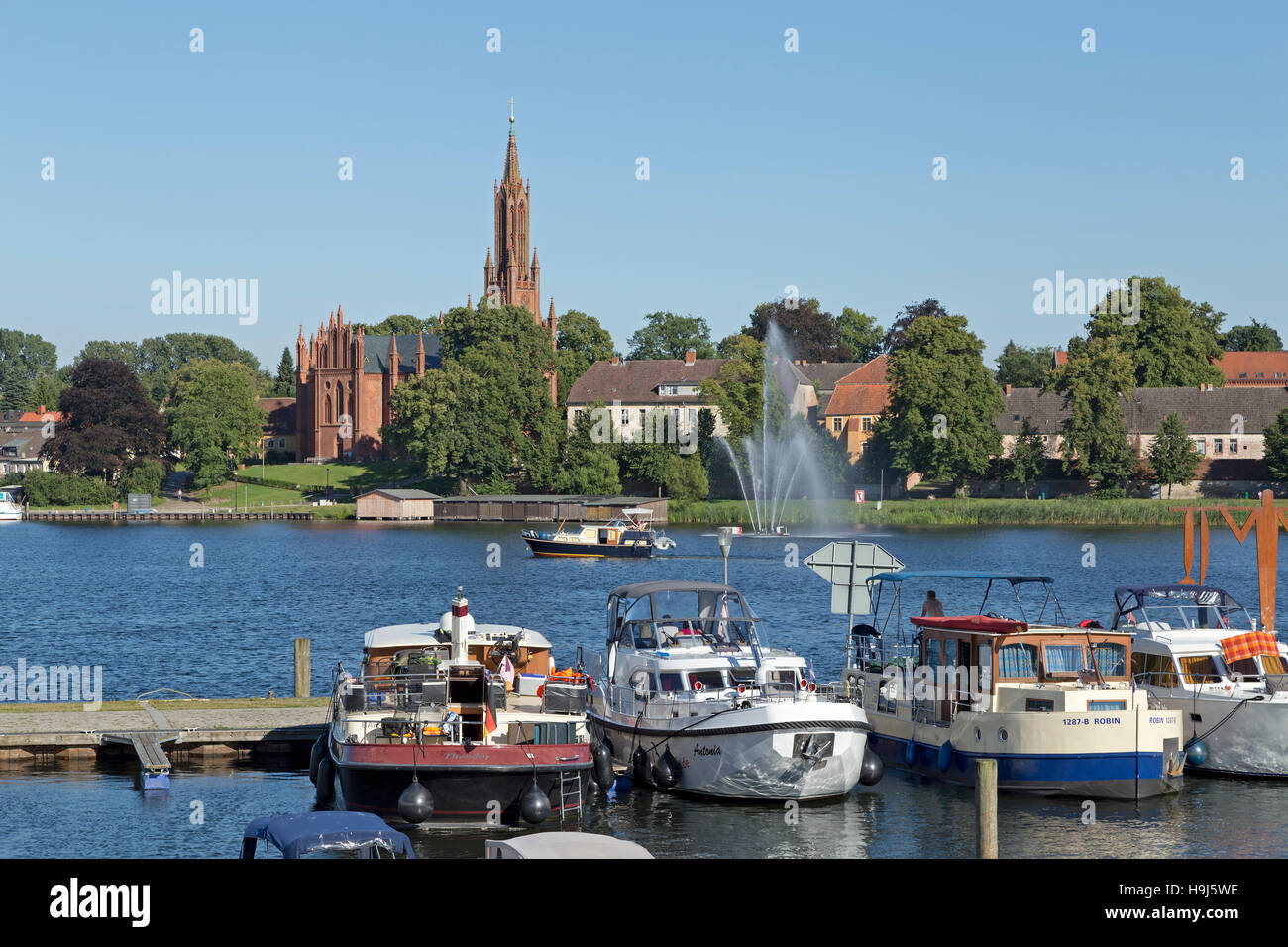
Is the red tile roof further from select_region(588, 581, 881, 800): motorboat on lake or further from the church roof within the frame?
select_region(588, 581, 881, 800): motorboat on lake

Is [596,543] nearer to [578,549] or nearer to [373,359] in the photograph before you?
[578,549]

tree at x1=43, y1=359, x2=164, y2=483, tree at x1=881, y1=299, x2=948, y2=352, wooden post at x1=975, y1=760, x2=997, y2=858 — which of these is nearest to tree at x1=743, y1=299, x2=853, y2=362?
tree at x1=881, y1=299, x2=948, y2=352

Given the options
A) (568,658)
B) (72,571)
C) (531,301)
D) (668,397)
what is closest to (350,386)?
(531,301)

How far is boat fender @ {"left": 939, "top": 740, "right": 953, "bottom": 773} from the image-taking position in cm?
2773

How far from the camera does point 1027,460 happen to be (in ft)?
403

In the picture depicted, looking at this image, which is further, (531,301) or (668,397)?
(531,301)

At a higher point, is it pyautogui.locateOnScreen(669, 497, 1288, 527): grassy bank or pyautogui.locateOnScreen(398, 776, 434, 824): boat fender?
pyautogui.locateOnScreen(669, 497, 1288, 527): grassy bank

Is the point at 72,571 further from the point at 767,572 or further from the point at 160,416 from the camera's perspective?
the point at 160,416

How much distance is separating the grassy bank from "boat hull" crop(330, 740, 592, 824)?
9172cm

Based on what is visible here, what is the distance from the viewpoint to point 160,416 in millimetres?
150875

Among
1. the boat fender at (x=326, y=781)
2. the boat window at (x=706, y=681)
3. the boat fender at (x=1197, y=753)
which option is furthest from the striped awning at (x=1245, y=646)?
the boat fender at (x=326, y=781)

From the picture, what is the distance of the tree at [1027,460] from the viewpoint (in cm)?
12269
